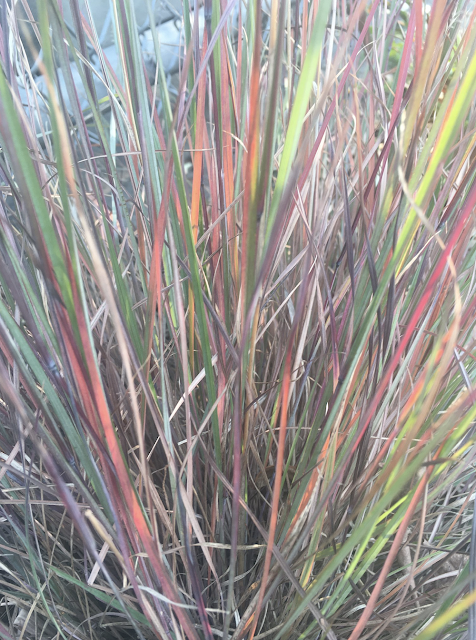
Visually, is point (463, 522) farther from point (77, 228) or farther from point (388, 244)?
point (77, 228)

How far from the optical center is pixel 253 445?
Answer: 11.6 inches

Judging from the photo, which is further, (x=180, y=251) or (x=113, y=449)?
(x=180, y=251)

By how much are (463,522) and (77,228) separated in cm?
36

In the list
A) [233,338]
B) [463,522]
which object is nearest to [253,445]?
[233,338]

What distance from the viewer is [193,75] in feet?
1.00

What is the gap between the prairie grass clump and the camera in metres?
0.16

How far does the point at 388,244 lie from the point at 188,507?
16 cm

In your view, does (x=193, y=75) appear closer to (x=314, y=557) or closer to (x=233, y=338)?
(x=233, y=338)

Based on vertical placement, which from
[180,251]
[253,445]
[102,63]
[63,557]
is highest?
[102,63]

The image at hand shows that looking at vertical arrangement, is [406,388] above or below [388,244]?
below

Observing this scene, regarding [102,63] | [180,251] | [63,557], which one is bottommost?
[63,557]

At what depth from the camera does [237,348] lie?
A: 0.26 m

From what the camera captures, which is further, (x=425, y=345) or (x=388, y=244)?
(x=425, y=345)

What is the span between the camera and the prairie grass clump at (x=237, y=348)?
161mm
